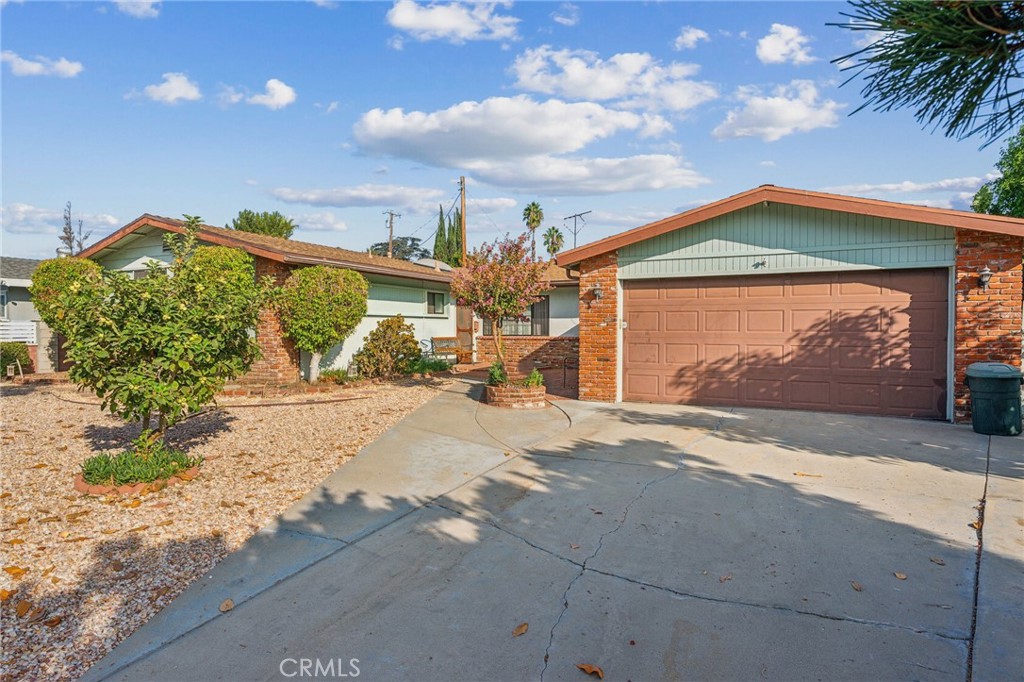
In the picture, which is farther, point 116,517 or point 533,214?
point 533,214

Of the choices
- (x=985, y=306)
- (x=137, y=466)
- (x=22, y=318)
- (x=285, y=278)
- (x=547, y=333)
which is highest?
(x=285, y=278)

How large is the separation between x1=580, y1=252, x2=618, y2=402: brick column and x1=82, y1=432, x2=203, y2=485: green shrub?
692 centimetres

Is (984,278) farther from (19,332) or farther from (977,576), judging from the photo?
(19,332)

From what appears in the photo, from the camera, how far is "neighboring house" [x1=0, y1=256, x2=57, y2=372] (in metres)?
15.9

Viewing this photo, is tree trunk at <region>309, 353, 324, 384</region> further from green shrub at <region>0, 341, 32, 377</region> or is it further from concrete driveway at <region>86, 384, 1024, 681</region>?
green shrub at <region>0, 341, 32, 377</region>

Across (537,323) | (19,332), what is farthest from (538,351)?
(19,332)

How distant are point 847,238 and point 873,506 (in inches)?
212

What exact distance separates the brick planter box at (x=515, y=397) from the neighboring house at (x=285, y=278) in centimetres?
447

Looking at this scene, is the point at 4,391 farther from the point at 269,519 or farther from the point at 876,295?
the point at 876,295

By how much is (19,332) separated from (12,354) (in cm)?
115

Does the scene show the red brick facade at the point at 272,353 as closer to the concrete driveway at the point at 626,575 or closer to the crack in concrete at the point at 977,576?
the concrete driveway at the point at 626,575

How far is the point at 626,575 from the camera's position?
394 cm

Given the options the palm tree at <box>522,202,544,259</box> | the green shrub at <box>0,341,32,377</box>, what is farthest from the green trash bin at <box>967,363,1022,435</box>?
the palm tree at <box>522,202,544,259</box>

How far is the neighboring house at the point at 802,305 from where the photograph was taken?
822cm
